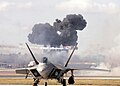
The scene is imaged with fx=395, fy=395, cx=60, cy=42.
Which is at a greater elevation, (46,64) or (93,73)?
(46,64)

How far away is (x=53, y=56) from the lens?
131 meters

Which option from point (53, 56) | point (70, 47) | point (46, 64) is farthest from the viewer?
point (70, 47)

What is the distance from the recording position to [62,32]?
543 feet

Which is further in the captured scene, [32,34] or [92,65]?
[32,34]

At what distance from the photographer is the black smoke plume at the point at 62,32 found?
160750mm

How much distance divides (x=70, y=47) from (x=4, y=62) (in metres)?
28.6

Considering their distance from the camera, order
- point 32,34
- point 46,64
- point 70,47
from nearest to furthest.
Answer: point 46,64
point 70,47
point 32,34

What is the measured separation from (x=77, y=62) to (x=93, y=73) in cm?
706

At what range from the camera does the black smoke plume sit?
527 feet

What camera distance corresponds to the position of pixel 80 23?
Answer: 163m

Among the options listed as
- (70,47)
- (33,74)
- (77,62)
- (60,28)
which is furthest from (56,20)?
(33,74)

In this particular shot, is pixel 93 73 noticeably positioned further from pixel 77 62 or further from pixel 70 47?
pixel 70 47

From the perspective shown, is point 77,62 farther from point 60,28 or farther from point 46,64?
point 46,64

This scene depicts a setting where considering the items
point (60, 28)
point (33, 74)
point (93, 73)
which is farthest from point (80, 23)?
point (33, 74)
